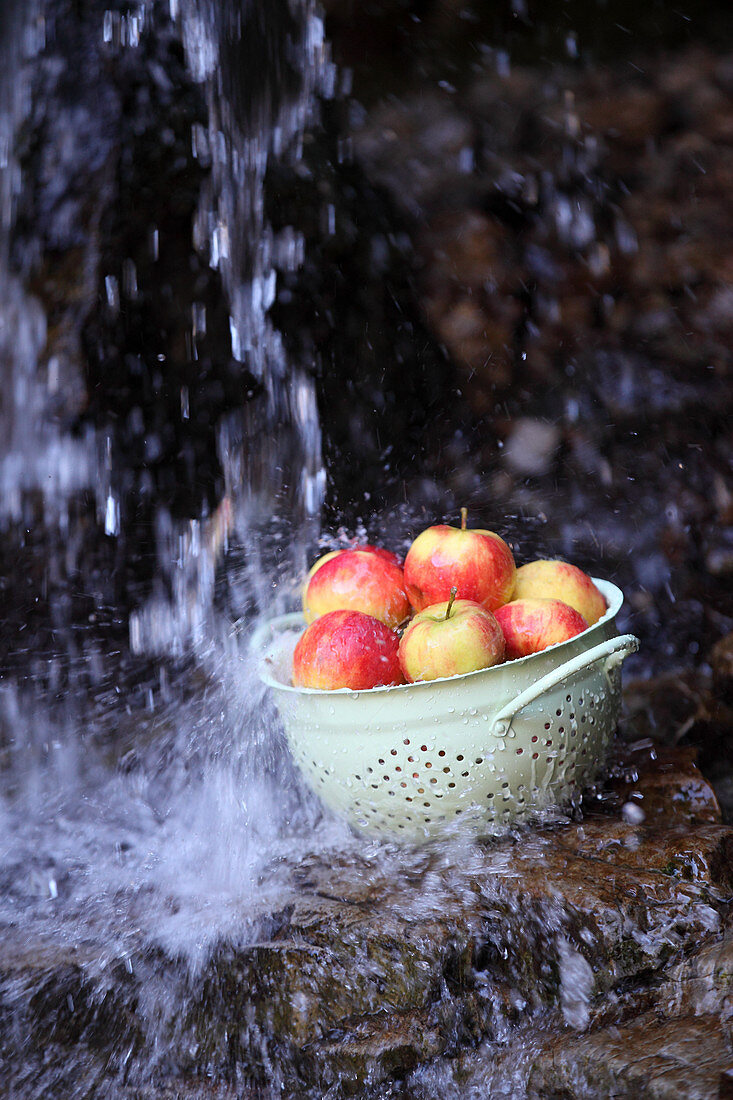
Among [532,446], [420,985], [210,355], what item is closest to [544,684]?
[420,985]

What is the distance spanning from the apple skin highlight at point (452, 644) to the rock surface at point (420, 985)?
254 millimetres

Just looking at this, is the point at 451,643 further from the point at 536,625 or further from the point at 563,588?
the point at 563,588

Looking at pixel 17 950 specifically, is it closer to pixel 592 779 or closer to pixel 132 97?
pixel 592 779

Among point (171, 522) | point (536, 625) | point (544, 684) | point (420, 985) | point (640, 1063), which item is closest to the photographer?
point (640, 1063)

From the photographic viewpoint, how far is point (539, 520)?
2.25 m

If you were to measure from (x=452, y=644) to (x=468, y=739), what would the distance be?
12 cm

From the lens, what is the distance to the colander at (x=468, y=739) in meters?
1.01

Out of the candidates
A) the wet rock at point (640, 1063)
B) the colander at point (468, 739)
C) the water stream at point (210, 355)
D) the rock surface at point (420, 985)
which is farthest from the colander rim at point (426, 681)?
the water stream at point (210, 355)

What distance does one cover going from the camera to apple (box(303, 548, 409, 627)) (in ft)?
3.89

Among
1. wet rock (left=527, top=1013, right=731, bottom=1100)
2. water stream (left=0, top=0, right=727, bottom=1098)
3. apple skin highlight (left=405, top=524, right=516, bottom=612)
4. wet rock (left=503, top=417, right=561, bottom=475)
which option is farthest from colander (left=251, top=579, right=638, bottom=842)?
wet rock (left=503, top=417, right=561, bottom=475)

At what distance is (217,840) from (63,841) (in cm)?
33

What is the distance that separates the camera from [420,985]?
88 centimetres

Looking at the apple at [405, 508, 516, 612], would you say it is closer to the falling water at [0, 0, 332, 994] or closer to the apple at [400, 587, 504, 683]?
the apple at [400, 587, 504, 683]

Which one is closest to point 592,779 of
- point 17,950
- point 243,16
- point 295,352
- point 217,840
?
point 217,840
